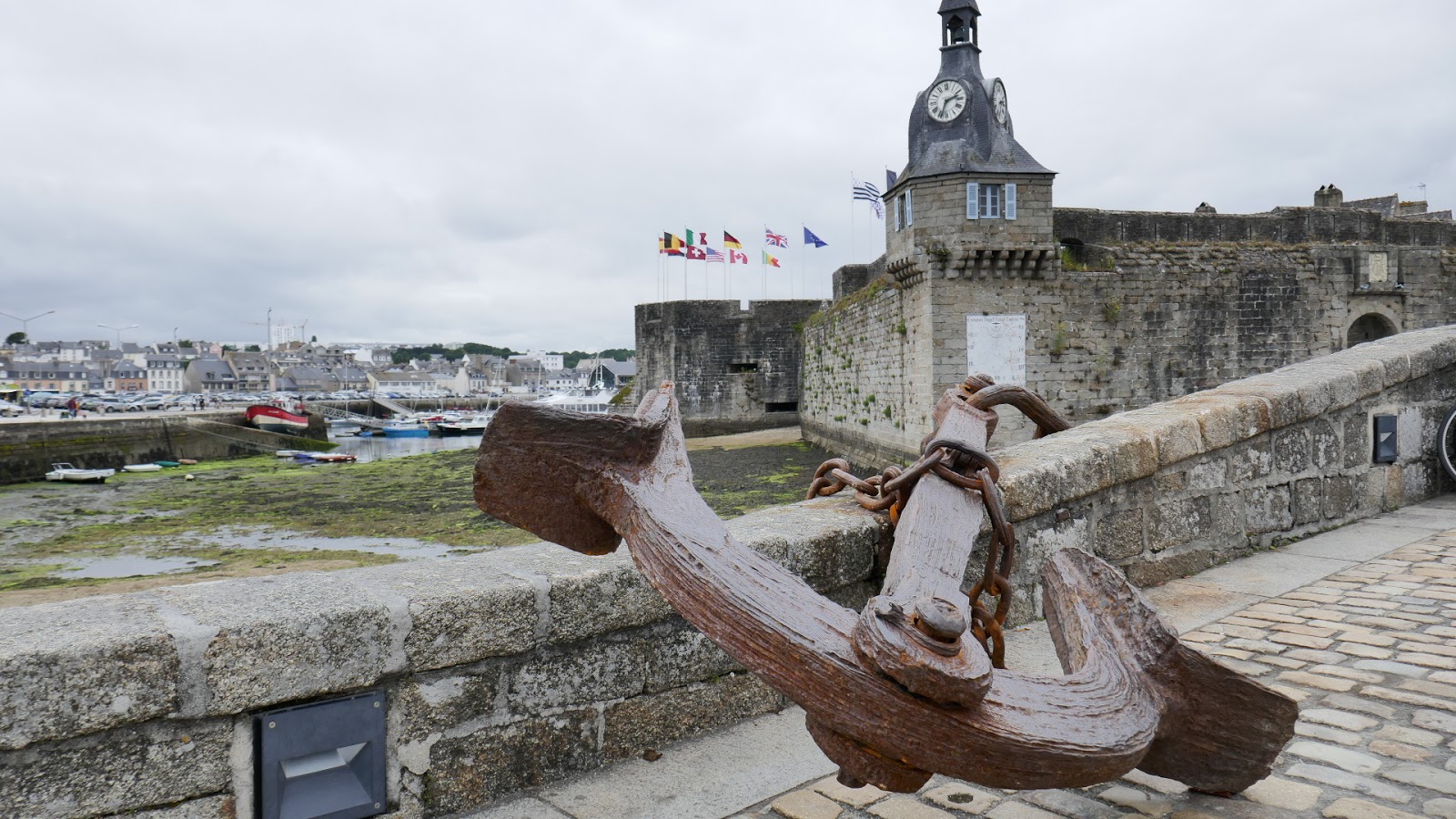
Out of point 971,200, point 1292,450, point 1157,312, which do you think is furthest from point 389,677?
point 1157,312

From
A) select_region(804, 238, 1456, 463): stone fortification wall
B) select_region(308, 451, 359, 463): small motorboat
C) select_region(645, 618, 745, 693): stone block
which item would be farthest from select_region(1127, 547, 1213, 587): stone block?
select_region(308, 451, 359, 463): small motorboat

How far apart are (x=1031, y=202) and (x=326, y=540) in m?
13.9

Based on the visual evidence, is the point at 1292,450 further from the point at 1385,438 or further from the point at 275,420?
the point at 275,420

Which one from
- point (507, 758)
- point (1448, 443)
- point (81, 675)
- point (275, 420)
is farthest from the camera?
point (275, 420)

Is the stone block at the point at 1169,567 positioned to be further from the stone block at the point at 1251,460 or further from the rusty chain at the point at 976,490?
the rusty chain at the point at 976,490

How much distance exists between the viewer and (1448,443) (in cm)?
540

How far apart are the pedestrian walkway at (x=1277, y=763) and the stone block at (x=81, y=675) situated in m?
0.75

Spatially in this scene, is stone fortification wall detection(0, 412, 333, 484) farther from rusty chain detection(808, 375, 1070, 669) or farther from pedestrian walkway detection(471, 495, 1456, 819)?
rusty chain detection(808, 375, 1070, 669)

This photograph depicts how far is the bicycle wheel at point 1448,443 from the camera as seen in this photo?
5316mm

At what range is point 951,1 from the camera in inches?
715

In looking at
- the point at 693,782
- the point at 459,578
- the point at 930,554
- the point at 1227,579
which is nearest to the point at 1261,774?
the point at 930,554

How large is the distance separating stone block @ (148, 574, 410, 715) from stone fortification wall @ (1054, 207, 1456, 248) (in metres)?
17.7

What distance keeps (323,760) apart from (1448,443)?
6.32 m

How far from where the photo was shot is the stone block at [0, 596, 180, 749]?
1.51 meters
